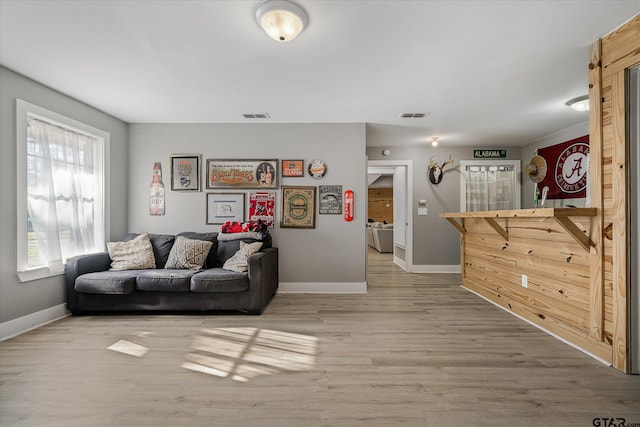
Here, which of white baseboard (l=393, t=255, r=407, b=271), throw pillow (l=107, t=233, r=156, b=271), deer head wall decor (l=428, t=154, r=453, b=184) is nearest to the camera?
throw pillow (l=107, t=233, r=156, b=271)

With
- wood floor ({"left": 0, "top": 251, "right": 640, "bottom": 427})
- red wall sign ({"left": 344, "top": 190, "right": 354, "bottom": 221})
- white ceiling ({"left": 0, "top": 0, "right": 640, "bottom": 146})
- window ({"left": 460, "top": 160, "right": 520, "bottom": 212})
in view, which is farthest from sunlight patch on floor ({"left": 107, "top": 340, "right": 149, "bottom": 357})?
window ({"left": 460, "top": 160, "right": 520, "bottom": 212})

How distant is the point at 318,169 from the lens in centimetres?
444

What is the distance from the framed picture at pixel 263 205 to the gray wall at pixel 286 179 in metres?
0.11

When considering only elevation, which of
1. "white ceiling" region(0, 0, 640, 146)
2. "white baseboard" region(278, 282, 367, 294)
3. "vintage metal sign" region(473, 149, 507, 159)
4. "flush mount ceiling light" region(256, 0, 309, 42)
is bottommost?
"white baseboard" region(278, 282, 367, 294)

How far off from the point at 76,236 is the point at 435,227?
562 cm

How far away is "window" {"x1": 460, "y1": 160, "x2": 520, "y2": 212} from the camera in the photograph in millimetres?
5867

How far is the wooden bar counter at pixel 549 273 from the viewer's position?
232cm

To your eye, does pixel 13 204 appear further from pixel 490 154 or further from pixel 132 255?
pixel 490 154

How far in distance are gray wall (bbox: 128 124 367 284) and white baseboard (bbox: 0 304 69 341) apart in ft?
4.75

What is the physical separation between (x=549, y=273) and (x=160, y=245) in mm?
4378

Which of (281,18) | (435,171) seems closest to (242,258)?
(281,18)

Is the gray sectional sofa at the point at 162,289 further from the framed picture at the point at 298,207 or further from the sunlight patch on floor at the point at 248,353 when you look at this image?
the framed picture at the point at 298,207

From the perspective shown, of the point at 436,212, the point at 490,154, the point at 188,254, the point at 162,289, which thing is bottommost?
the point at 162,289

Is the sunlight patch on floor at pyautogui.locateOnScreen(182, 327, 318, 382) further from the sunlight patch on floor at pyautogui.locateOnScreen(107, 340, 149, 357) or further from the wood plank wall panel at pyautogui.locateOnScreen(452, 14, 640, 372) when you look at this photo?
the wood plank wall panel at pyautogui.locateOnScreen(452, 14, 640, 372)
